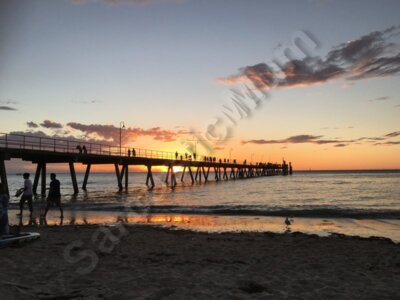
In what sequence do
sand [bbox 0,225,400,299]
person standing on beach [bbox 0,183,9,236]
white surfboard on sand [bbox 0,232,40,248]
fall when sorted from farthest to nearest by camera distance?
person standing on beach [bbox 0,183,9,236], white surfboard on sand [bbox 0,232,40,248], sand [bbox 0,225,400,299]

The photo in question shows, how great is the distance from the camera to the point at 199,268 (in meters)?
7.18

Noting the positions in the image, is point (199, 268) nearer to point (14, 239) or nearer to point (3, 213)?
point (14, 239)

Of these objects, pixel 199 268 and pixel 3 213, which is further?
pixel 3 213

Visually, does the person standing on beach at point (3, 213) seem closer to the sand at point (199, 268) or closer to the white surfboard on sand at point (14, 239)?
the white surfboard on sand at point (14, 239)

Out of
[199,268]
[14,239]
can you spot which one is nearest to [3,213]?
[14,239]

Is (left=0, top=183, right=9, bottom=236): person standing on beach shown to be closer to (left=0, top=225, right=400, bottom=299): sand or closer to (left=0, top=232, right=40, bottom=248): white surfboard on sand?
(left=0, top=232, right=40, bottom=248): white surfboard on sand

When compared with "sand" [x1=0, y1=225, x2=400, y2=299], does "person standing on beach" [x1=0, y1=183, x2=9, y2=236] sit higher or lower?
higher

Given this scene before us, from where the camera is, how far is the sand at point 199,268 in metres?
5.70

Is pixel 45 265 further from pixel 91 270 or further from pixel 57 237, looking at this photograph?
pixel 57 237

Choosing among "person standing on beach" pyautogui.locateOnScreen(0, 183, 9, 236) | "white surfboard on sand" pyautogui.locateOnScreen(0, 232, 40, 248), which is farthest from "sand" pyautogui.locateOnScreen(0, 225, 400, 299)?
"person standing on beach" pyautogui.locateOnScreen(0, 183, 9, 236)

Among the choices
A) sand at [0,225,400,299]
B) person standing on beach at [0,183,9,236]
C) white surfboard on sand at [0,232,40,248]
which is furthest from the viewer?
person standing on beach at [0,183,9,236]

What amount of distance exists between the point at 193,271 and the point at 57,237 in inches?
193

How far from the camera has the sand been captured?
570cm

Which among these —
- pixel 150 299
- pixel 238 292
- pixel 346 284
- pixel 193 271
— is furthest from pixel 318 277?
pixel 150 299
